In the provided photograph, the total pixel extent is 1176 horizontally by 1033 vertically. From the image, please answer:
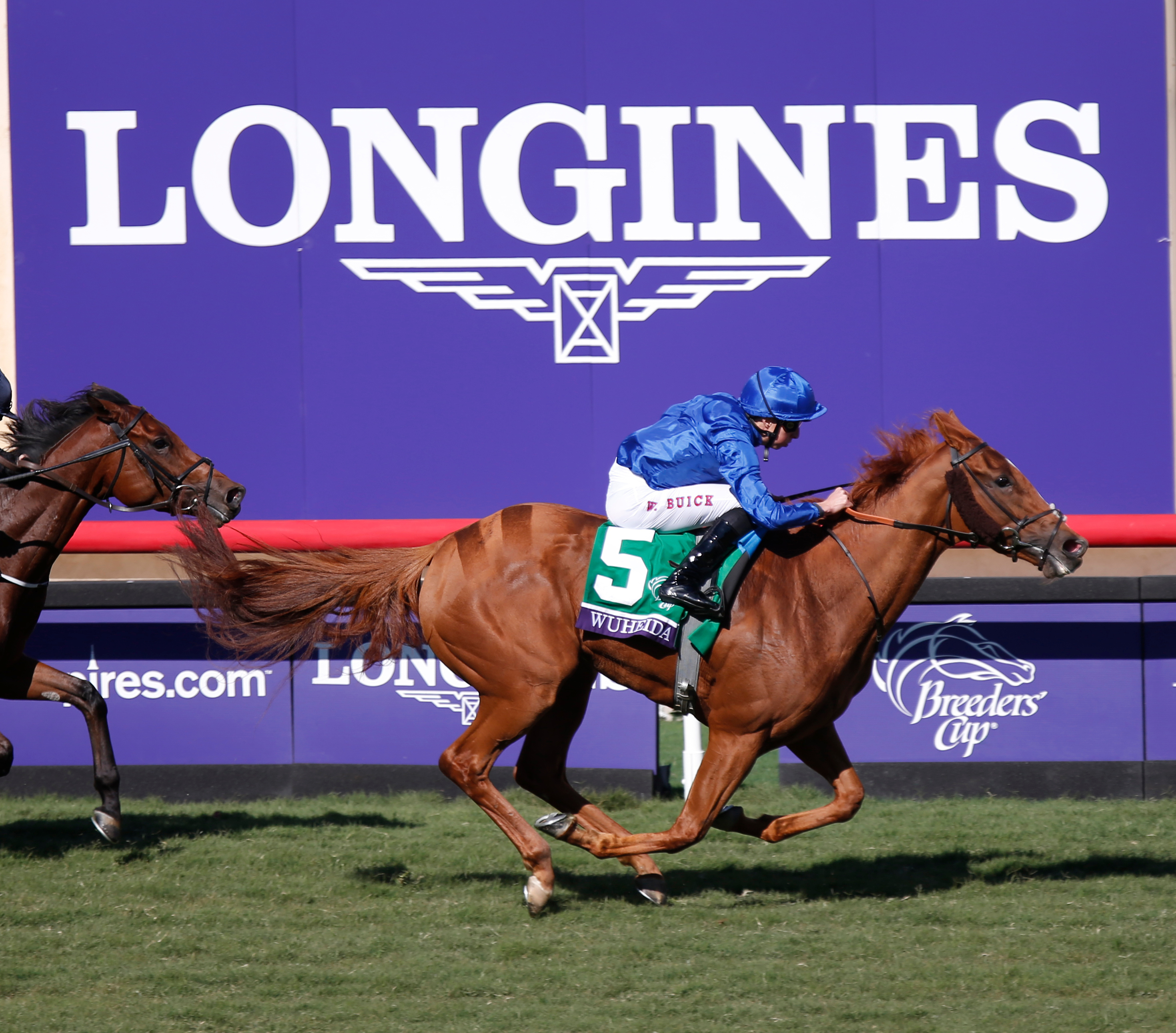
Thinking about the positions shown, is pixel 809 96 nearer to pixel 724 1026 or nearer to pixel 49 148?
pixel 49 148

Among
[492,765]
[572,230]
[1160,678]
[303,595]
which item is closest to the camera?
[492,765]

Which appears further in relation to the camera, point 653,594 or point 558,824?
point 558,824

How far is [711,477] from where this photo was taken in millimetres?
5090

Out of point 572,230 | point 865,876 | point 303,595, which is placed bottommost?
point 865,876

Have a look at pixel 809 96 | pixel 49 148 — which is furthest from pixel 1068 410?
pixel 49 148

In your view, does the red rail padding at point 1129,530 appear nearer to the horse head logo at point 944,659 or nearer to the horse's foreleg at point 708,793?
the horse head logo at point 944,659

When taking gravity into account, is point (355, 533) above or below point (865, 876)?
above

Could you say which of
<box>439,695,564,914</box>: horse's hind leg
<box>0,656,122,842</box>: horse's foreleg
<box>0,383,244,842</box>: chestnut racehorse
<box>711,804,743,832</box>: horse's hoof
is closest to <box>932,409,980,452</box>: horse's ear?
<box>711,804,743,832</box>: horse's hoof

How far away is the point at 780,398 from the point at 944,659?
2.95 meters

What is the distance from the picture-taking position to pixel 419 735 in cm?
742

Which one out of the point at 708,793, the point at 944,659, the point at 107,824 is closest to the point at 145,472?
the point at 107,824

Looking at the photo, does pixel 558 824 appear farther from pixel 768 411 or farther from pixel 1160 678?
pixel 1160 678

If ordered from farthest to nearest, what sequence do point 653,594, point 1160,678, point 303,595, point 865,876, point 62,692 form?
→ point 1160,678
point 62,692
point 865,876
point 303,595
point 653,594

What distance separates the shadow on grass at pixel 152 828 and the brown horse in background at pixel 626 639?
1406mm
